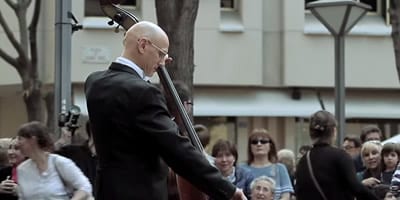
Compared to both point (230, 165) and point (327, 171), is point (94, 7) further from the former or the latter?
point (327, 171)

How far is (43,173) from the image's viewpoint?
8141 mm

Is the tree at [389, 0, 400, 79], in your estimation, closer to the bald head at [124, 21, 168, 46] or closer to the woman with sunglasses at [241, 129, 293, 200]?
the woman with sunglasses at [241, 129, 293, 200]

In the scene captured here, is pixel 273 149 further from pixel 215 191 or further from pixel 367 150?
pixel 215 191

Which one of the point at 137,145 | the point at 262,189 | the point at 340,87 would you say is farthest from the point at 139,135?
→ the point at 340,87

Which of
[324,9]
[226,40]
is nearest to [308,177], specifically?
[324,9]

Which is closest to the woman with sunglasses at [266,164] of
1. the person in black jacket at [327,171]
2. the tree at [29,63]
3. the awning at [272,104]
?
the person in black jacket at [327,171]

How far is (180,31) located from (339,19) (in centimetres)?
292

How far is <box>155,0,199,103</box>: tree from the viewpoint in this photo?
13.1 meters

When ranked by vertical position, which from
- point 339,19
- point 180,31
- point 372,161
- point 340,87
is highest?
point 339,19

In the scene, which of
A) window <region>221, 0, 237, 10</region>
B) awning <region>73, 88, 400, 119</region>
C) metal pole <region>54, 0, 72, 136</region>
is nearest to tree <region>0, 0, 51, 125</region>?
awning <region>73, 88, 400, 119</region>

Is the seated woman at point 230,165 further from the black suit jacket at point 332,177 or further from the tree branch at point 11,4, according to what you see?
the tree branch at point 11,4

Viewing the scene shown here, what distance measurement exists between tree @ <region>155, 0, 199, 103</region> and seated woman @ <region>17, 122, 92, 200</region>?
4791mm

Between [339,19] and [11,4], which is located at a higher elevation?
[11,4]

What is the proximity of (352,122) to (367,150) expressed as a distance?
1491 centimetres
